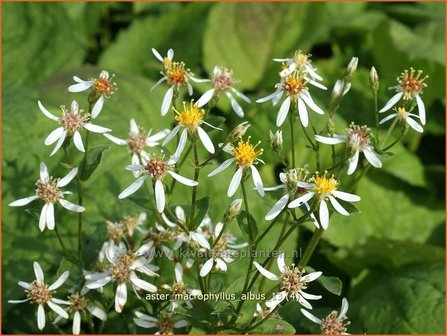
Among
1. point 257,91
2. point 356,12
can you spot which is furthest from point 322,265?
point 356,12

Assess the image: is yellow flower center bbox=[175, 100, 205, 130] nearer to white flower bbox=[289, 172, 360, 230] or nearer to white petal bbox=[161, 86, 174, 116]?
white petal bbox=[161, 86, 174, 116]

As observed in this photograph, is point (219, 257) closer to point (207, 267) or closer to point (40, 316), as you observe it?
point (207, 267)

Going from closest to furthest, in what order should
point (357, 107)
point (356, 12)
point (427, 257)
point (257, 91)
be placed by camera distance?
point (427, 257) < point (357, 107) < point (257, 91) < point (356, 12)

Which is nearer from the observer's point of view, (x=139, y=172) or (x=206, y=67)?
(x=139, y=172)

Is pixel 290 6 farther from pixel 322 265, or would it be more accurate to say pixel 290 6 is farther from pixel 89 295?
pixel 89 295

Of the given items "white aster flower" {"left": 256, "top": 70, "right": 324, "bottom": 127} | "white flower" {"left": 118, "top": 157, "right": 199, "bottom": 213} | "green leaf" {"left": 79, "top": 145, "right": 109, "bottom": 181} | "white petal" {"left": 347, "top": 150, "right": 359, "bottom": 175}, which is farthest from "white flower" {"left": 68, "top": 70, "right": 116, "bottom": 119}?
"white petal" {"left": 347, "top": 150, "right": 359, "bottom": 175}

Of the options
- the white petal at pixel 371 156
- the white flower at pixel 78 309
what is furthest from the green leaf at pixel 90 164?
the white petal at pixel 371 156
